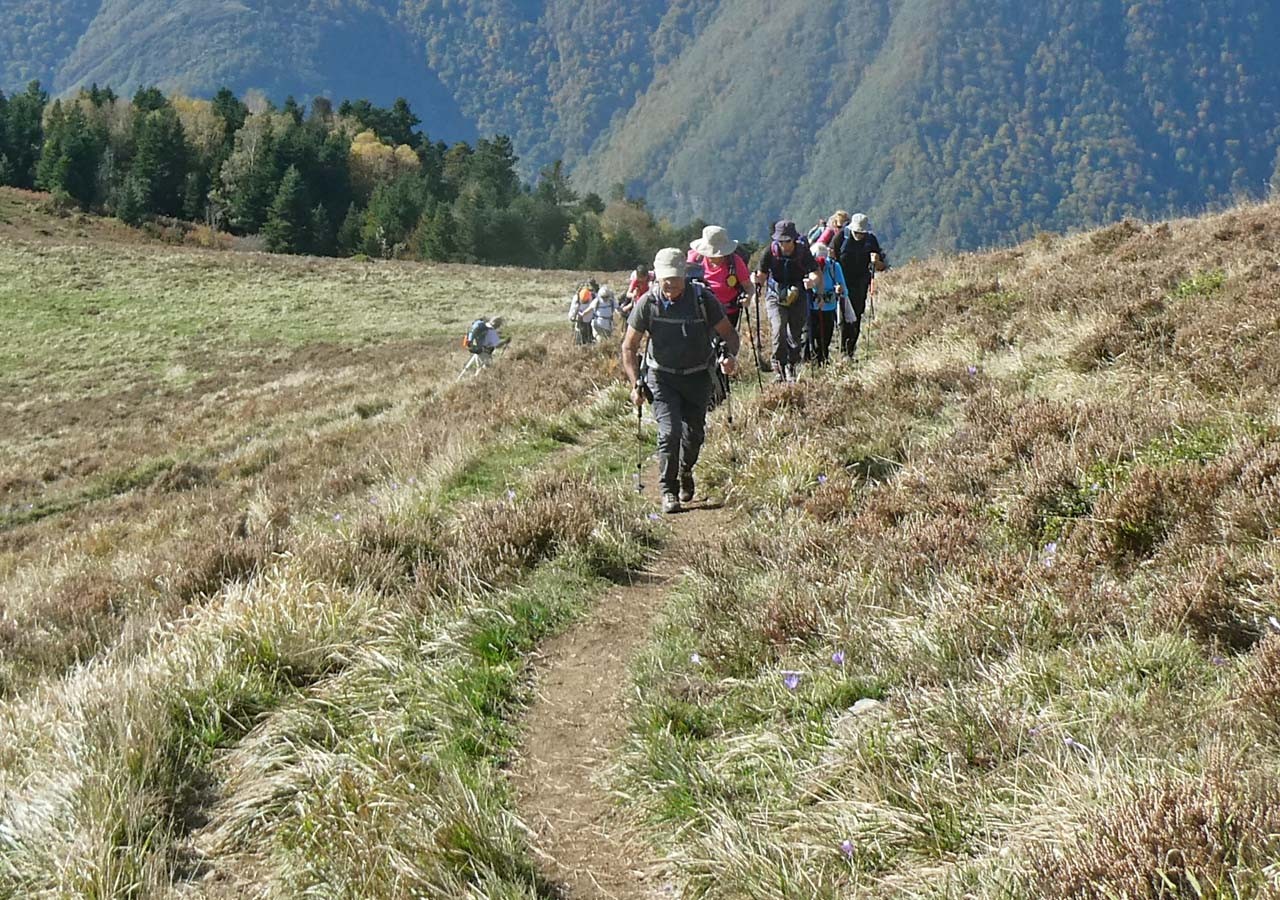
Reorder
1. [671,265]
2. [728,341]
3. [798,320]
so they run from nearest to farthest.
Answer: [671,265], [728,341], [798,320]

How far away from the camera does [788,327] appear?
9820mm

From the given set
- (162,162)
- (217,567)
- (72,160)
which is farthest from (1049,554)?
(72,160)

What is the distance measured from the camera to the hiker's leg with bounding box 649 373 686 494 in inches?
266

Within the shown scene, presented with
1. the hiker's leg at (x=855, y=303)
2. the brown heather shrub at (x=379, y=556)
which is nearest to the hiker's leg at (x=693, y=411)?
the brown heather shrub at (x=379, y=556)

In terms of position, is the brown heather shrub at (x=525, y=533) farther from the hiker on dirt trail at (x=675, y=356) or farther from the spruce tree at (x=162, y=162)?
the spruce tree at (x=162, y=162)

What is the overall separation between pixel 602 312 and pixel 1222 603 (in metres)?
15.9

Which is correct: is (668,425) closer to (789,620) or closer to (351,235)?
(789,620)

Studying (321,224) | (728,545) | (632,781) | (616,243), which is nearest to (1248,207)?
(728,545)

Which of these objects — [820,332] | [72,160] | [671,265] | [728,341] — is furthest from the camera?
[72,160]

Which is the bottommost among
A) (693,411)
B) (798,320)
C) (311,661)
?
(311,661)

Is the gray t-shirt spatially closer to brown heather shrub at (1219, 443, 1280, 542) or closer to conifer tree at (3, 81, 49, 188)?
brown heather shrub at (1219, 443, 1280, 542)

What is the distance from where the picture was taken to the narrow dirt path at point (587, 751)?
2.92 metres

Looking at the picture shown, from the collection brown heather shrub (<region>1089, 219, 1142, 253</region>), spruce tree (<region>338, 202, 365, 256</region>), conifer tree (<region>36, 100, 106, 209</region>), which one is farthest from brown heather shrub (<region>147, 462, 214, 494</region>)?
conifer tree (<region>36, 100, 106, 209</region>)

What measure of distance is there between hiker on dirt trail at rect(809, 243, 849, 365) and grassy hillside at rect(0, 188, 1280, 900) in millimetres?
1737
